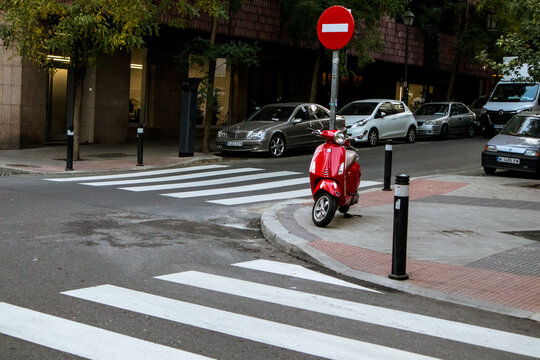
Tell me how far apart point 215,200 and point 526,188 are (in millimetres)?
7038

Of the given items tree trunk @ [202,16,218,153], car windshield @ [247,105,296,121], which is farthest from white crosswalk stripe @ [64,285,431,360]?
car windshield @ [247,105,296,121]

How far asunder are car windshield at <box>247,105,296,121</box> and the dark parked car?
6.23 meters

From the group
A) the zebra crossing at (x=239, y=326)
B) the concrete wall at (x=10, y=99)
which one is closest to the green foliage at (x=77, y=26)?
the concrete wall at (x=10, y=99)

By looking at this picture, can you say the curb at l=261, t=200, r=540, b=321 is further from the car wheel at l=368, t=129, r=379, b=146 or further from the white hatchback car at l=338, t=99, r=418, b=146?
the car wheel at l=368, t=129, r=379, b=146

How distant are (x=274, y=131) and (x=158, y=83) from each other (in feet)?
23.2

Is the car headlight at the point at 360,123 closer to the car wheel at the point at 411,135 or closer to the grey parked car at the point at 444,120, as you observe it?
the car wheel at the point at 411,135

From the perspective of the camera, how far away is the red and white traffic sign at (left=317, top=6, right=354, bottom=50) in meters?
10.2

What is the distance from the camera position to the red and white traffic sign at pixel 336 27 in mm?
10156

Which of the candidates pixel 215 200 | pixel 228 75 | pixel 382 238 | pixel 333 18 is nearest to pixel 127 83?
pixel 228 75

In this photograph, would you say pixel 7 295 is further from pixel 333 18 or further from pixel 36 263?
pixel 333 18

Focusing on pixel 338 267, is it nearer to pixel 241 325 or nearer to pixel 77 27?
pixel 241 325

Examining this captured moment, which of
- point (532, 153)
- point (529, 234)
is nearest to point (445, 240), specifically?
point (529, 234)

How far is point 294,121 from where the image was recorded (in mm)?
20594

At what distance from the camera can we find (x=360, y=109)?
24.8m
